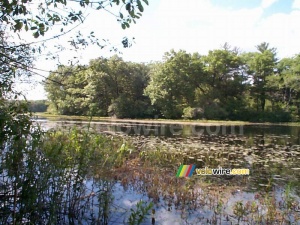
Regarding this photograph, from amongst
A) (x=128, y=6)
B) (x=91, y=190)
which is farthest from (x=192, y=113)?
(x=128, y=6)

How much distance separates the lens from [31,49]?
4.39 m

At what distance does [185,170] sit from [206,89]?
143 ft

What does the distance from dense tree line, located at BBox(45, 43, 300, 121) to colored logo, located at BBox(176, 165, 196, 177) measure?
35720 mm

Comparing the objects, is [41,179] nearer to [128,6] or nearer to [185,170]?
[128,6]

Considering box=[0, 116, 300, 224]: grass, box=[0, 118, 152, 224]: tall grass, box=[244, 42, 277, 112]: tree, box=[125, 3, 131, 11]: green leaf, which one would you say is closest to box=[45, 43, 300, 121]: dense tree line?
box=[244, 42, 277, 112]: tree

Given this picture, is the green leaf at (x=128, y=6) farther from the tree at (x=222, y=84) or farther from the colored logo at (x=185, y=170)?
the tree at (x=222, y=84)

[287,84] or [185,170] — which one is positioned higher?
[287,84]

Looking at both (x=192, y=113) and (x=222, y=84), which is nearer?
(x=192, y=113)

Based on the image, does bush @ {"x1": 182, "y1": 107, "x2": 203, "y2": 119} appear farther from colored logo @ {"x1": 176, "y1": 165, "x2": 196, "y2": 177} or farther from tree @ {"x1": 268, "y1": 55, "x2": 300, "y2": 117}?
colored logo @ {"x1": 176, "y1": 165, "x2": 196, "y2": 177}

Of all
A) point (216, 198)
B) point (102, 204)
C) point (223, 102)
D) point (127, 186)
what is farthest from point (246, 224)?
point (223, 102)

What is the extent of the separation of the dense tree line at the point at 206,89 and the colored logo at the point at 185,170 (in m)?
35.7

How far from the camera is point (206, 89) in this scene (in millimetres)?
51562

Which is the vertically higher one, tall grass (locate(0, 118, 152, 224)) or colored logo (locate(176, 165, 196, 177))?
tall grass (locate(0, 118, 152, 224))

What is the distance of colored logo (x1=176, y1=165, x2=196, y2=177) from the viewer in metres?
9.04
